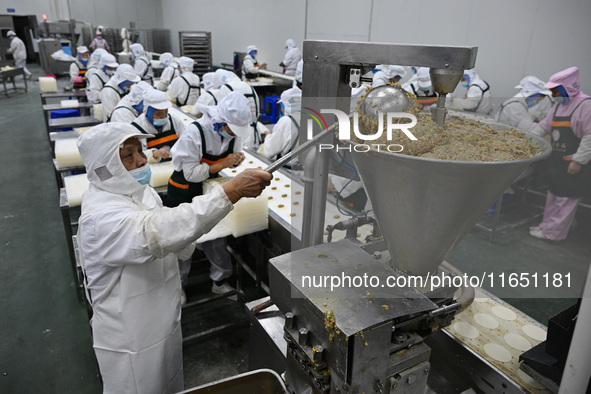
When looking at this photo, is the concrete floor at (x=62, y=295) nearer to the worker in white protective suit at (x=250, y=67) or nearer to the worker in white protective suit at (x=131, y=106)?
the worker in white protective suit at (x=131, y=106)

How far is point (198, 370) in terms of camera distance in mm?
2352

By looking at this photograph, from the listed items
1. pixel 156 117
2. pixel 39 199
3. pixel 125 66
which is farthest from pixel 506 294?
pixel 125 66

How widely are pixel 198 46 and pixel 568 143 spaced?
9515mm

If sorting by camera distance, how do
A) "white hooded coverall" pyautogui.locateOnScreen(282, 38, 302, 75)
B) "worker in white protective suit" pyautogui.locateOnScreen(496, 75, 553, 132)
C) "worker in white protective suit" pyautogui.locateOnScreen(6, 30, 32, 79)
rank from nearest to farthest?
"worker in white protective suit" pyautogui.locateOnScreen(496, 75, 553, 132), "white hooded coverall" pyautogui.locateOnScreen(282, 38, 302, 75), "worker in white protective suit" pyautogui.locateOnScreen(6, 30, 32, 79)

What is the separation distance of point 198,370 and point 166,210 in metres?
1.43

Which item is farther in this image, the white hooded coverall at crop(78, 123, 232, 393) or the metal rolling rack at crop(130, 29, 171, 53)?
the metal rolling rack at crop(130, 29, 171, 53)

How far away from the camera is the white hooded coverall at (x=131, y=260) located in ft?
4.34

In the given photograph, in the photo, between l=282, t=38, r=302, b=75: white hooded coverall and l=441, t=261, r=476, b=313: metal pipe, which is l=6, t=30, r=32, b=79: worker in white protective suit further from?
l=441, t=261, r=476, b=313: metal pipe

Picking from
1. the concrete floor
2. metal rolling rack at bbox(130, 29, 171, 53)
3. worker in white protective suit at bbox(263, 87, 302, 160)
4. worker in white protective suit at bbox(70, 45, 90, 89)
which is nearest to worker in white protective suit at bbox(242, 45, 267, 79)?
worker in white protective suit at bbox(70, 45, 90, 89)

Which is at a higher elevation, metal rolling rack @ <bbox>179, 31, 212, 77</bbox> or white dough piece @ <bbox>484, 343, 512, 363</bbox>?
metal rolling rack @ <bbox>179, 31, 212, 77</bbox>

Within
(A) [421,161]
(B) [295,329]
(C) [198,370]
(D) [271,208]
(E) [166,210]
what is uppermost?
(A) [421,161]

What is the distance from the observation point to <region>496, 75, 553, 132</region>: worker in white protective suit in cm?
401

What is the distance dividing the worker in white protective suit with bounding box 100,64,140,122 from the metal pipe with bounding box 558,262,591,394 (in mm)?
5487

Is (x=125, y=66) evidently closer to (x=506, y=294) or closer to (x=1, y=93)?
(x=506, y=294)
